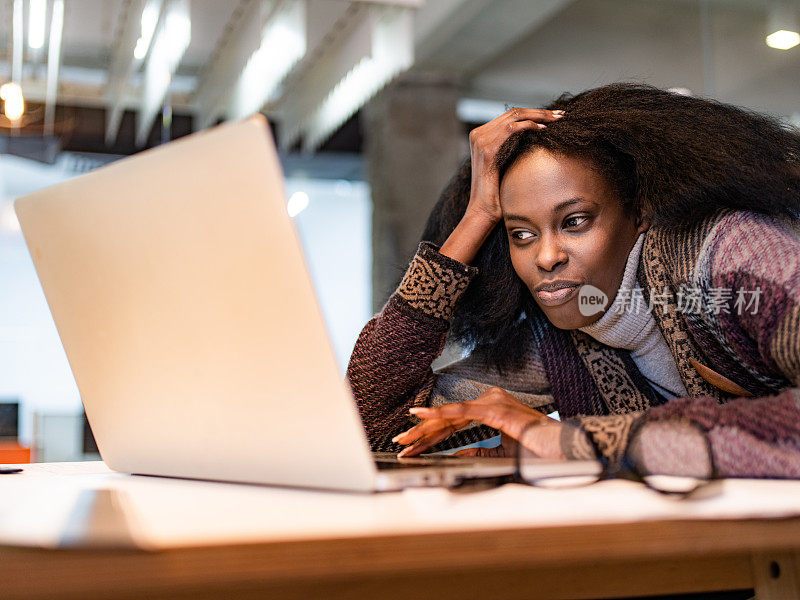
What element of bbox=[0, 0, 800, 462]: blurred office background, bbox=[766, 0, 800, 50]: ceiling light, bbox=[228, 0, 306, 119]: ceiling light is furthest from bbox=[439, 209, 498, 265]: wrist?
bbox=[766, 0, 800, 50]: ceiling light

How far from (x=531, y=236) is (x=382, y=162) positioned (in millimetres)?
2883

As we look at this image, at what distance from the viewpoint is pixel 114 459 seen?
0.71m

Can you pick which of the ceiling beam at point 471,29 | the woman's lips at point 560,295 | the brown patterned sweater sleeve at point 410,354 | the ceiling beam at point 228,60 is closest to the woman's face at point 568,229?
the woman's lips at point 560,295

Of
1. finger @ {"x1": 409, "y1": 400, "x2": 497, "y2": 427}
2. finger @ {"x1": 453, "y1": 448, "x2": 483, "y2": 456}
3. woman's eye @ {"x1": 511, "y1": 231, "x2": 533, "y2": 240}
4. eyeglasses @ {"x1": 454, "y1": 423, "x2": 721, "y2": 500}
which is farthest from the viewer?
woman's eye @ {"x1": 511, "y1": 231, "x2": 533, "y2": 240}

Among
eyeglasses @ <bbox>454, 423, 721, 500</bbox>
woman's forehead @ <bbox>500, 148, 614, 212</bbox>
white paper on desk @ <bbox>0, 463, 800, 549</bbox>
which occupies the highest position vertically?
woman's forehead @ <bbox>500, 148, 614, 212</bbox>

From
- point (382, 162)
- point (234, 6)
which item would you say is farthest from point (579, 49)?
point (234, 6)

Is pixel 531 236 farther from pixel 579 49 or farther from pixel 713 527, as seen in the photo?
pixel 579 49

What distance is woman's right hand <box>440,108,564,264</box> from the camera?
3.60 ft

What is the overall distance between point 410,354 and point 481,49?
280 cm

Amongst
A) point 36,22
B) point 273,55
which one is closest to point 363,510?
point 273,55

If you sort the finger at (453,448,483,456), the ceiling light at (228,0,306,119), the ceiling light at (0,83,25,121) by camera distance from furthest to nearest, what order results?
the ceiling light at (0,83,25,121), the ceiling light at (228,0,306,119), the finger at (453,448,483,456)

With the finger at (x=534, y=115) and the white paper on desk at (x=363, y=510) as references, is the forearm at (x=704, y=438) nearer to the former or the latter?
the white paper on desk at (x=363, y=510)

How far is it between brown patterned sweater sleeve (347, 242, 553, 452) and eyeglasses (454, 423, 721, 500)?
0.50 m

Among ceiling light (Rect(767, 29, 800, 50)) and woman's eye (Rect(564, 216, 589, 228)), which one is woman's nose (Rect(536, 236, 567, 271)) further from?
ceiling light (Rect(767, 29, 800, 50))
